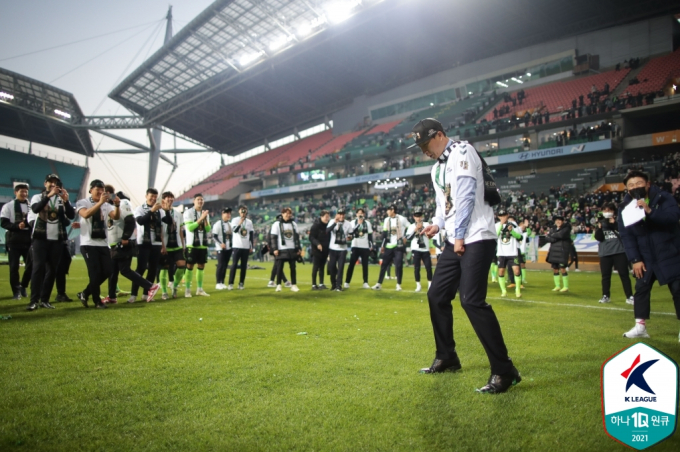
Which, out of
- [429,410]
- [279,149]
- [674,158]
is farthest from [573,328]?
[279,149]

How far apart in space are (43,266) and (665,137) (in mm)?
33761

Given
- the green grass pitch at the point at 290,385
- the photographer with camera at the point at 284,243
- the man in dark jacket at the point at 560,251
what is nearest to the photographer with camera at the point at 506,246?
the man in dark jacket at the point at 560,251

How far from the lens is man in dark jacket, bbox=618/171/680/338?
14.7 ft

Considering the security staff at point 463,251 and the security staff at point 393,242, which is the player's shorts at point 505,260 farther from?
the security staff at point 463,251

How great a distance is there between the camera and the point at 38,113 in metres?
42.8

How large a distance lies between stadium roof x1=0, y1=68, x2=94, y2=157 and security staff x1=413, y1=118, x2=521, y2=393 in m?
49.0

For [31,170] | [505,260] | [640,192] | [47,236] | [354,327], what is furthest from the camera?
[31,170]

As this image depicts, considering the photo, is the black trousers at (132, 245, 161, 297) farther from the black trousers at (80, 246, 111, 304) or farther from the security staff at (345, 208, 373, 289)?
the security staff at (345, 208, 373, 289)

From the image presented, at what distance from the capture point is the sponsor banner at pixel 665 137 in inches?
1069

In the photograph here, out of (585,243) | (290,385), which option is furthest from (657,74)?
(290,385)

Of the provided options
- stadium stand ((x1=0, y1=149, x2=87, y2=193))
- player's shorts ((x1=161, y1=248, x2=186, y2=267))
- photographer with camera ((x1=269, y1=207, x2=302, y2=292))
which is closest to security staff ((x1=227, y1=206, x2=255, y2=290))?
photographer with camera ((x1=269, y1=207, x2=302, y2=292))

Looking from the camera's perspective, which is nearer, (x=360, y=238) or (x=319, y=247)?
(x=319, y=247)

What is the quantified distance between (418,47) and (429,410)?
43976 mm

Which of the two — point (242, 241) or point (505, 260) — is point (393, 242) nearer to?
point (505, 260)
